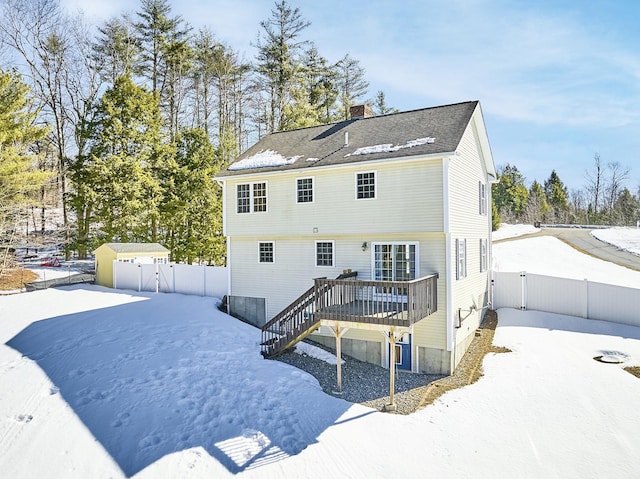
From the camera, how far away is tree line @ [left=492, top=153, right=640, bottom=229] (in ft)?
193

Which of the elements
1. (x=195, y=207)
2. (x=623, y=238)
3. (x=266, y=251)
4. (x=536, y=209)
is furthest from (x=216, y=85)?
(x=536, y=209)

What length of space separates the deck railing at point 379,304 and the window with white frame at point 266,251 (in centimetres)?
420

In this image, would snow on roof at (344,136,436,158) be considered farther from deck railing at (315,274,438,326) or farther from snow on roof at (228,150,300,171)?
deck railing at (315,274,438,326)

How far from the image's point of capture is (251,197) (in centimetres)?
1605

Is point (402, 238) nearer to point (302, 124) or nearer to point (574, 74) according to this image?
point (574, 74)

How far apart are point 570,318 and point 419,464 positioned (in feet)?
39.7

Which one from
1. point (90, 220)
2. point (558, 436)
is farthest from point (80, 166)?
point (558, 436)

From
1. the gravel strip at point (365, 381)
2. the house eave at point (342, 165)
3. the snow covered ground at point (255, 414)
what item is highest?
the house eave at point (342, 165)

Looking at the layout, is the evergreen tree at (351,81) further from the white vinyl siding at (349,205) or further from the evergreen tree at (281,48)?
the white vinyl siding at (349,205)

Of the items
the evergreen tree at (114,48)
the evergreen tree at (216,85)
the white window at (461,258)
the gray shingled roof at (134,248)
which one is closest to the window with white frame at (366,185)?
the white window at (461,258)

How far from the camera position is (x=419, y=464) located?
7.51 m

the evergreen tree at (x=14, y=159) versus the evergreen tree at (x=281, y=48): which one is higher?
the evergreen tree at (x=281, y=48)

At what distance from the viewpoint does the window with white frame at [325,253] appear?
571 inches

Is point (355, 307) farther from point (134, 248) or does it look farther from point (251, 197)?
point (134, 248)
